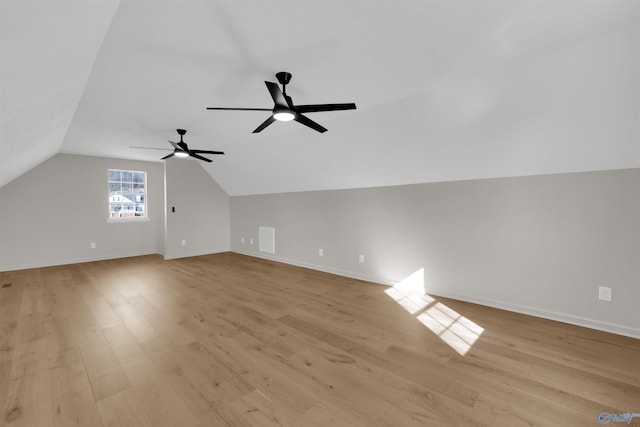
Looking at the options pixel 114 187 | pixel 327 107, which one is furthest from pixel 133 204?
pixel 327 107

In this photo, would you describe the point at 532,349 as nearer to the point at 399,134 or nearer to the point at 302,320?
the point at 302,320

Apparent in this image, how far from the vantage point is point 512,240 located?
3.19 meters

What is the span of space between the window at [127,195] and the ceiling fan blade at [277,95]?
6.08 metres

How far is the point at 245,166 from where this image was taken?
5.91 m

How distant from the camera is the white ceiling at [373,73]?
5.61 ft

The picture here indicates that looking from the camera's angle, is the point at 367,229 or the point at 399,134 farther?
the point at 367,229

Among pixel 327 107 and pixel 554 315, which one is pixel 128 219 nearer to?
pixel 327 107

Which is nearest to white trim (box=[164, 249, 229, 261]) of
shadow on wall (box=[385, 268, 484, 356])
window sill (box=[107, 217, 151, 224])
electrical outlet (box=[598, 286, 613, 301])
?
window sill (box=[107, 217, 151, 224])

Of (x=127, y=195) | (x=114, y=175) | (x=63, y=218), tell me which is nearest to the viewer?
(x=63, y=218)

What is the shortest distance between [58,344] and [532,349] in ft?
13.8

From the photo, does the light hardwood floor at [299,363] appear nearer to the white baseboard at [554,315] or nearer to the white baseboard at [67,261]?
the white baseboard at [554,315]

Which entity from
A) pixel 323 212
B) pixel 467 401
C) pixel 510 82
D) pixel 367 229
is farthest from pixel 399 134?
pixel 467 401

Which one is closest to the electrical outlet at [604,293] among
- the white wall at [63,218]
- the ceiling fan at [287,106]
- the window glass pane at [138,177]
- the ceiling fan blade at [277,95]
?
the ceiling fan at [287,106]

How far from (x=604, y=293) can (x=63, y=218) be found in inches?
344
